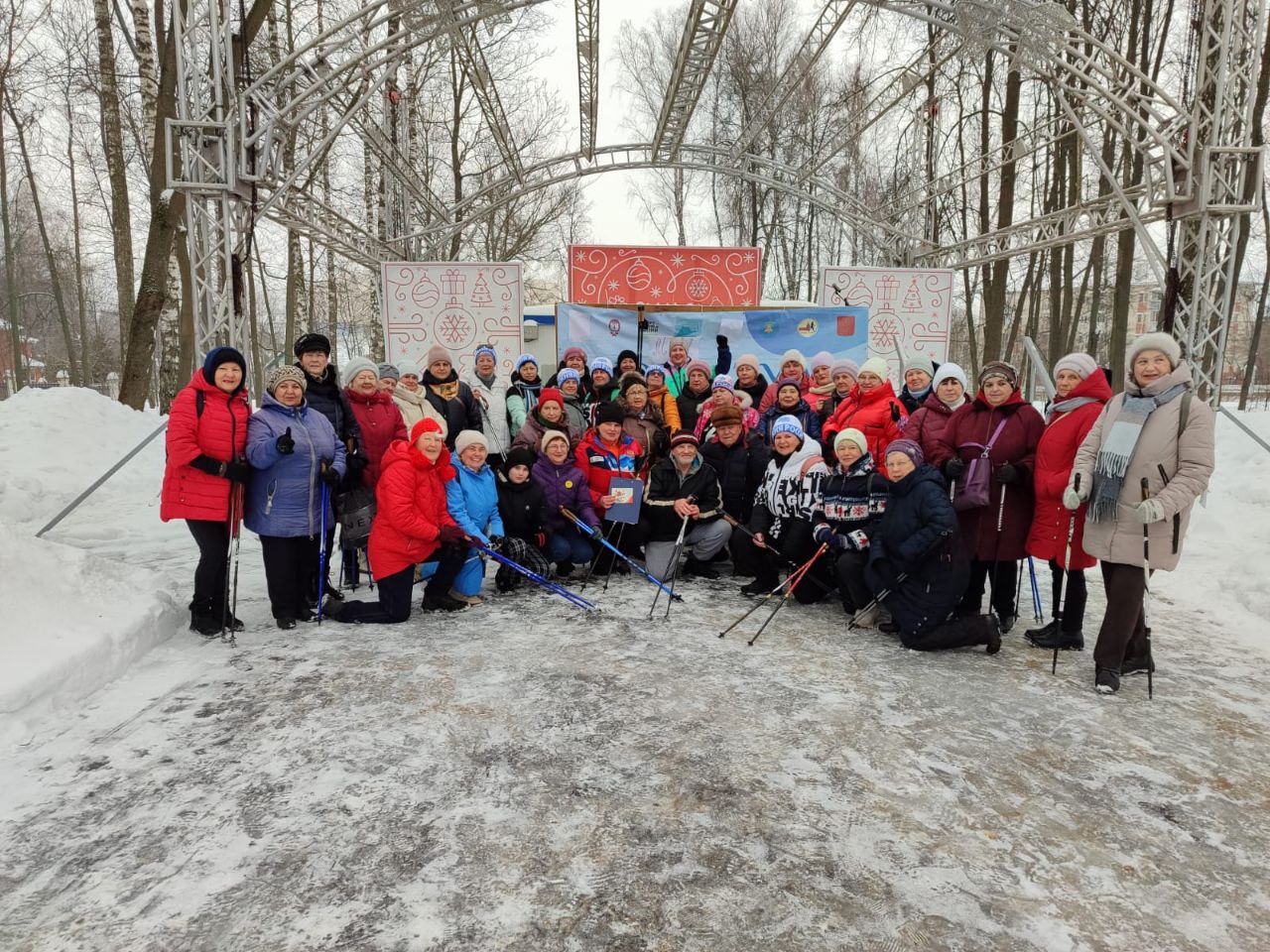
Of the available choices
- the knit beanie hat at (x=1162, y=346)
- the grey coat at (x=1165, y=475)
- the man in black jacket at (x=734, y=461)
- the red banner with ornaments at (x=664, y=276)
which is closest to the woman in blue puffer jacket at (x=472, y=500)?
the man in black jacket at (x=734, y=461)

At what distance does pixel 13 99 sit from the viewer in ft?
52.5

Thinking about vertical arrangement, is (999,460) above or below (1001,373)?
below

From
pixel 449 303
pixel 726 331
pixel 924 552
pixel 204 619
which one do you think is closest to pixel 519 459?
pixel 204 619

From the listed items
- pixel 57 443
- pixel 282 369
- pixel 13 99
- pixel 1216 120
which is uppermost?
pixel 13 99

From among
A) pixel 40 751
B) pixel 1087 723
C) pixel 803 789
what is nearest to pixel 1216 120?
pixel 1087 723

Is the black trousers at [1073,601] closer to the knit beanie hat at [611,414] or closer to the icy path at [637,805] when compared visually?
the icy path at [637,805]

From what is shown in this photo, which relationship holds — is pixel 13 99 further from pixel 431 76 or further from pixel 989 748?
pixel 989 748

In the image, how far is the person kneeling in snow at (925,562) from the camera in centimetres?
427

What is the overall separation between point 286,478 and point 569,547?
2.11 metres

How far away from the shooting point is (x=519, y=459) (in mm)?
5473

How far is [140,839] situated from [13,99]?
20.3 meters

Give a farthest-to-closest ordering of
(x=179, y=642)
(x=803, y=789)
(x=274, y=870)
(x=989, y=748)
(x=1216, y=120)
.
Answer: (x=1216, y=120) → (x=179, y=642) → (x=989, y=748) → (x=803, y=789) → (x=274, y=870)

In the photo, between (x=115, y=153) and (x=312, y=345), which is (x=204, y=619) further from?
(x=115, y=153)

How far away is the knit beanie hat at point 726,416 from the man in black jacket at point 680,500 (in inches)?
9.8
